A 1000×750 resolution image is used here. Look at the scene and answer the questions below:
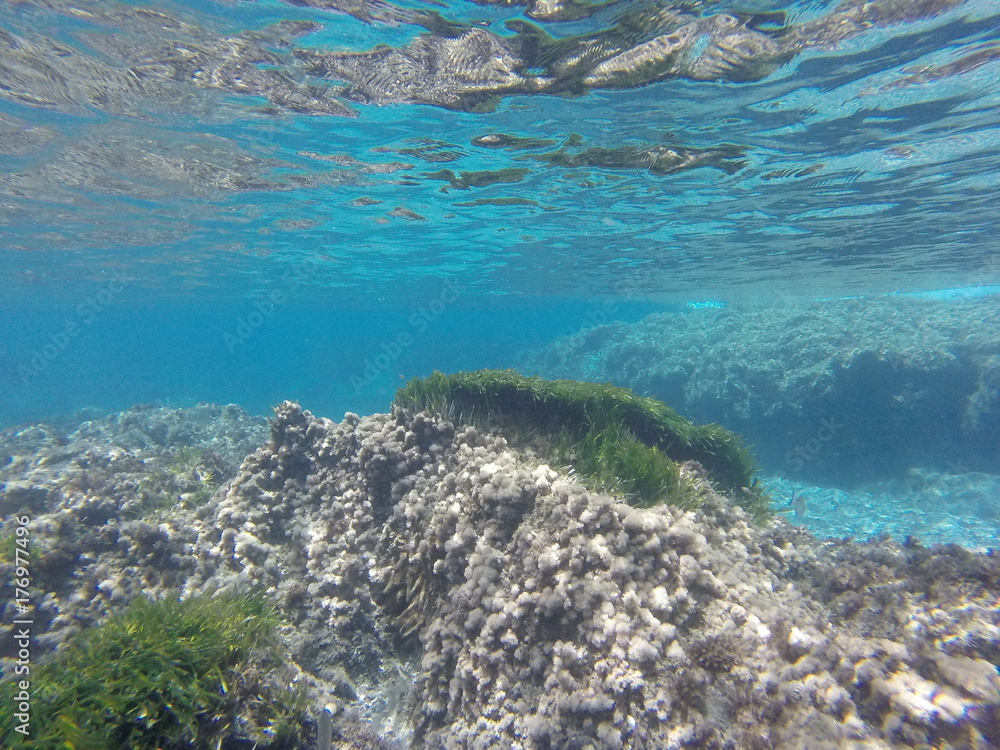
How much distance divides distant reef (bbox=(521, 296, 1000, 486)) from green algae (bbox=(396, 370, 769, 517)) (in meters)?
14.9

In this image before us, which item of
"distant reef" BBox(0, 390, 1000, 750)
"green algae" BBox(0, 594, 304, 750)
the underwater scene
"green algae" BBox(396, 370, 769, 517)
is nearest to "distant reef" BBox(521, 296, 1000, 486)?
the underwater scene

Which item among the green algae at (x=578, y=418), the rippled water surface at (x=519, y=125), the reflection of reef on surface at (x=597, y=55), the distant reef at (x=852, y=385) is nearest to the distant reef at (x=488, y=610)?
the green algae at (x=578, y=418)

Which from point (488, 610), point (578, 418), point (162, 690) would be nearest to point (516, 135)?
point (578, 418)

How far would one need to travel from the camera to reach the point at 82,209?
67.7ft

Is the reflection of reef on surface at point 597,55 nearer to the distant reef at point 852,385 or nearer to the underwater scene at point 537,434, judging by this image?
the underwater scene at point 537,434

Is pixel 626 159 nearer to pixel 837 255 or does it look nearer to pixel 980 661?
pixel 980 661

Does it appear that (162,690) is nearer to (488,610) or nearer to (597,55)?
(488,610)

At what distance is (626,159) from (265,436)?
51.3 feet

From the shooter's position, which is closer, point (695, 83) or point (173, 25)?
point (173, 25)

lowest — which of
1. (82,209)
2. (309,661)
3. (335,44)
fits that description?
(309,661)

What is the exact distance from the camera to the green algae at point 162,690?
2.89 m

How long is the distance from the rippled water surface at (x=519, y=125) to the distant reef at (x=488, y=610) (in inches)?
312

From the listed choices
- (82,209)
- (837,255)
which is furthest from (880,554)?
(82,209)

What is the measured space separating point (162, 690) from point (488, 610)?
8.48 ft
